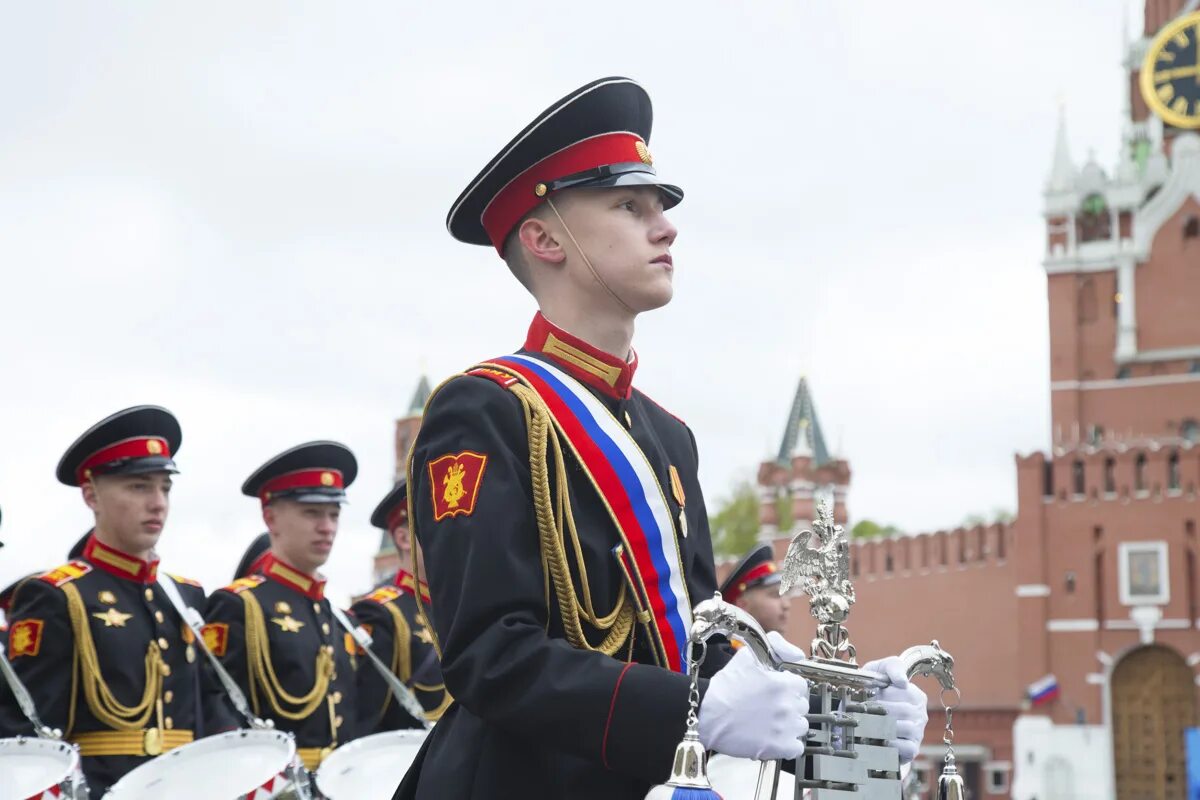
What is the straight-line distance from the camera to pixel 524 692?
231 centimetres

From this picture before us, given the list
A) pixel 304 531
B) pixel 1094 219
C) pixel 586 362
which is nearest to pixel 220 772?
pixel 304 531

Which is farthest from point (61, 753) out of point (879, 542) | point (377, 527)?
point (879, 542)

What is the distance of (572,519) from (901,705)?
1.82ft

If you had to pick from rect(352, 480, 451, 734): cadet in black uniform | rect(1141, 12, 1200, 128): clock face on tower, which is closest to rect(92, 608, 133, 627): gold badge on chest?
rect(352, 480, 451, 734): cadet in black uniform

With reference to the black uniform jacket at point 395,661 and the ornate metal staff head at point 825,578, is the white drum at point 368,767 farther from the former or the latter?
the ornate metal staff head at point 825,578

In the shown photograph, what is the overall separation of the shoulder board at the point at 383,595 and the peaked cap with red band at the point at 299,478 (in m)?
0.77

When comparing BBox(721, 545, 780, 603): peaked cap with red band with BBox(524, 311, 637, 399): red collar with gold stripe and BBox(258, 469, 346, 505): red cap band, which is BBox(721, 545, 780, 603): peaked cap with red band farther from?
BBox(524, 311, 637, 399): red collar with gold stripe

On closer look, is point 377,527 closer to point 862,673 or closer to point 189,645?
point 189,645

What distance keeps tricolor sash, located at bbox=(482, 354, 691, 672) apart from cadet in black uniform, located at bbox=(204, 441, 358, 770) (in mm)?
4739

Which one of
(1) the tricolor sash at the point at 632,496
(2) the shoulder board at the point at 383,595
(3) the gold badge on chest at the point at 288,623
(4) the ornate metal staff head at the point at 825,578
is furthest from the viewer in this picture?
(2) the shoulder board at the point at 383,595

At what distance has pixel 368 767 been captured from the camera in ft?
18.7

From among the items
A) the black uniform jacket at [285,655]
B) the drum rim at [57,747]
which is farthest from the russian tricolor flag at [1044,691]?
the drum rim at [57,747]

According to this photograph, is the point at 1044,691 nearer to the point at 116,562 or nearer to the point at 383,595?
the point at 383,595

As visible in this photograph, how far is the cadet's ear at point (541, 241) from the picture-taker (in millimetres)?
2770
